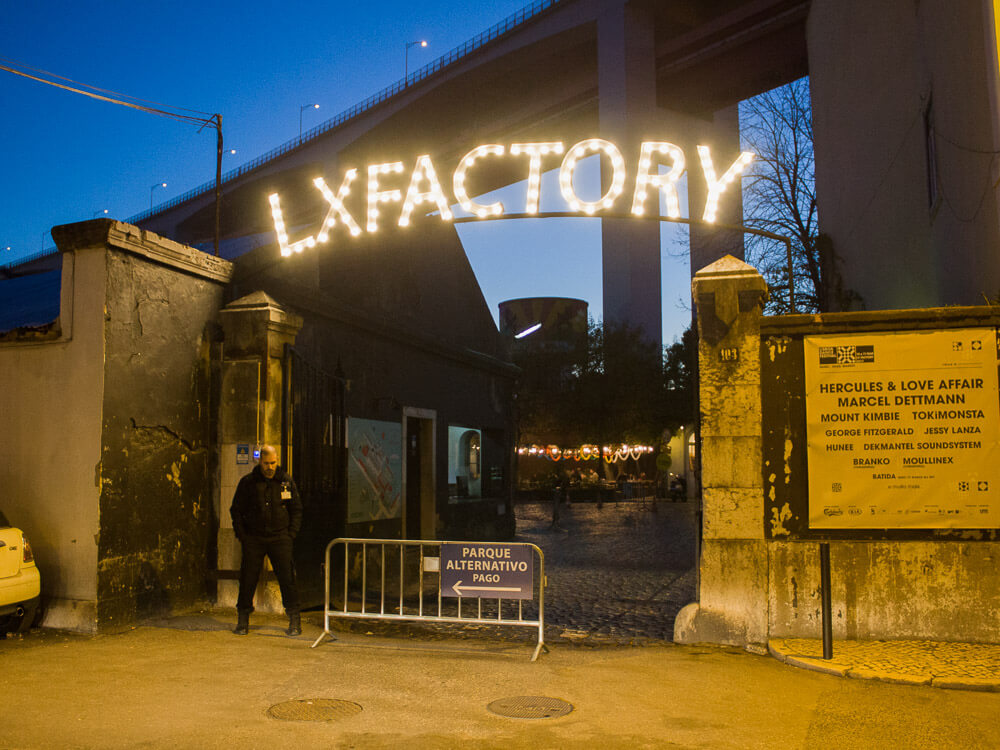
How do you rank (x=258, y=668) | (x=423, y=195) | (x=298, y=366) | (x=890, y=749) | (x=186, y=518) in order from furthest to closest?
(x=423, y=195) < (x=298, y=366) < (x=186, y=518) < (x=258, y=668) < (x=890, y=749)

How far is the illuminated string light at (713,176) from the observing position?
10.4m

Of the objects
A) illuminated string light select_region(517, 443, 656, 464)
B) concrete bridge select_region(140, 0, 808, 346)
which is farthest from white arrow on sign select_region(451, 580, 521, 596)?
illuminated string light select_region(517, 443, 656, 464)

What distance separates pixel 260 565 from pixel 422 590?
199 cm

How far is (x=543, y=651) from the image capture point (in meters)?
7.77

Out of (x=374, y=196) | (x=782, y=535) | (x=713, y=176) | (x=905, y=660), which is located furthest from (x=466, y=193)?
(x=905, y=660)

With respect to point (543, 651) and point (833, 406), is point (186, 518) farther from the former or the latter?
point (833, 406)

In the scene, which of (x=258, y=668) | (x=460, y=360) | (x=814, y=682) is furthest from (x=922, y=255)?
(x=258, y=668)

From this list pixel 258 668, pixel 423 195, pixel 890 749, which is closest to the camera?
pixel 890 749

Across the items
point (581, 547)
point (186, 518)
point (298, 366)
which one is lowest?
point (581, 547)

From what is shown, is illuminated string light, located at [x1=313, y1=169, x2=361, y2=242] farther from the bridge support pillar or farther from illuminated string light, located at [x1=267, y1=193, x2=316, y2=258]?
the bridge support pillar

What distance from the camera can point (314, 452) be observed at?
34.4 feet

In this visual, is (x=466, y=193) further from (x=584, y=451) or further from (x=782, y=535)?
(x=584, y=451)

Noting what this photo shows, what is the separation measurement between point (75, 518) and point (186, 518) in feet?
4.24

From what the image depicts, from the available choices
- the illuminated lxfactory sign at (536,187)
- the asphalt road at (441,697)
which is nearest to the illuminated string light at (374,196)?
the illuminated lxfactory sign at (536,187)
